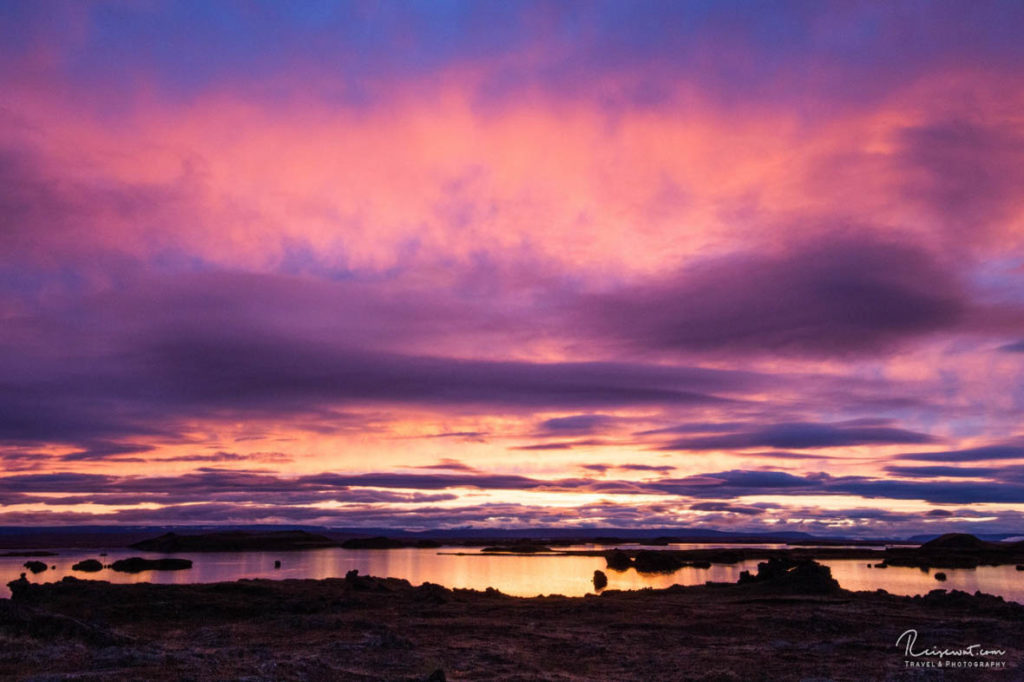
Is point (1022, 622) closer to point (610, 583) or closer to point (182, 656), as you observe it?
point (182, 656)

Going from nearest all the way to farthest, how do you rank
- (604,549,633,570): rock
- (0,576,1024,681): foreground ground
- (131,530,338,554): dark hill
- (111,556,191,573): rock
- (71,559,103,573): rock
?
(0,576,1024,681): foreground ground, (71,559,103,573): rock, (111,556,191,573): rock, (604,549,633,570): rock, (131,530,338,554): dark hill

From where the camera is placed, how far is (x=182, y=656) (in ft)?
70.5

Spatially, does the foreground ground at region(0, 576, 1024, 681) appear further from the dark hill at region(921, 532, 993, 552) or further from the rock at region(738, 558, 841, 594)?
the dark hill at region(921, 532, 993, 552)

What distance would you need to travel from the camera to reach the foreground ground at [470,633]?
20469mm

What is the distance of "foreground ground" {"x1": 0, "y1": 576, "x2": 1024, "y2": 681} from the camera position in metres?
20.5

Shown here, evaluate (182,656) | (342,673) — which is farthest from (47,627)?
(342,673)

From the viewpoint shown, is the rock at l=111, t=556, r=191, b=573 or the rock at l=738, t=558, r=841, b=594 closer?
the rock at l=738, t=558, r=841, b=594

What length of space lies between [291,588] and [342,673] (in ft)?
73.4

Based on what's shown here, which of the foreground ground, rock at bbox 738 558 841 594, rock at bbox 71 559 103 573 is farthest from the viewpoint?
rock at bbox 71 559 103 573

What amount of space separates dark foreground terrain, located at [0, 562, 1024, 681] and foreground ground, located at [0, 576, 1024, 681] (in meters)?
0.07

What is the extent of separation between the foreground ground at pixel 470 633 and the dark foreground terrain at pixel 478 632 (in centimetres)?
7

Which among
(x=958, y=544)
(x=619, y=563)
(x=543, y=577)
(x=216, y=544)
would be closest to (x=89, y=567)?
(x=543, y=577)

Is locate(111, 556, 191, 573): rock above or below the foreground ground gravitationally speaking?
below

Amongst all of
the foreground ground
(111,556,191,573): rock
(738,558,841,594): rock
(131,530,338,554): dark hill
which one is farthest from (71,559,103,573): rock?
(738,558,841,594): rock
